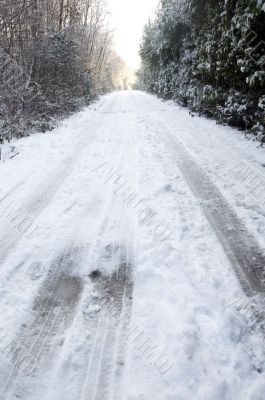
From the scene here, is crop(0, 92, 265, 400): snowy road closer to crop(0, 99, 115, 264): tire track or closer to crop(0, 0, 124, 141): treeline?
crop(0, 99, 115, 264): tire track

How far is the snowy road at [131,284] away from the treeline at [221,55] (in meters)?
3.39

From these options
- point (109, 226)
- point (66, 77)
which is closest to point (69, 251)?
point (109, 226)

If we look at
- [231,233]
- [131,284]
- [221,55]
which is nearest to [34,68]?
[221,55]

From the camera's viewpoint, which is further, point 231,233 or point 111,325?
point 231,233

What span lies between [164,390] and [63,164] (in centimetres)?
551

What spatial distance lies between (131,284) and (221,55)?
9491 millimetres

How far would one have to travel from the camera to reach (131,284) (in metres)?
3.34

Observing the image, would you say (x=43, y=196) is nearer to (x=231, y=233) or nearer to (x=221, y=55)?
(x=231, y=233)

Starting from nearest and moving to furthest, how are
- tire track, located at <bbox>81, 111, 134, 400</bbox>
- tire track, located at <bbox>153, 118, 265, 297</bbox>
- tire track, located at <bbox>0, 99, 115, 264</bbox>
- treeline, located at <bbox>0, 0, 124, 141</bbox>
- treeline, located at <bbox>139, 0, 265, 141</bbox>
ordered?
1. tire track, located at <bbox>81, 111, 134, 400</bbox>
2. tire track, located at <bbox>153, 118, 265, 297</bbox>
3. tire track, located at <bbox>0, 99, 115, 264</bbox>
4. treeline, located at <bbox>139, 0, 265, 141</bbox>
5. treeline, located at <bbox>0, 0, 124, 141</bbox>

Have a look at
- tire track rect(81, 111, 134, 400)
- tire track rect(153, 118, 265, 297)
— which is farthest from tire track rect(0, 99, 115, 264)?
tire track rect(153, 118, 265, 297)

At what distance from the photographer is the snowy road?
2.40 meters

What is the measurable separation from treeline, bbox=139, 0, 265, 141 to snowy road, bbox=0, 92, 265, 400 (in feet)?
11.1

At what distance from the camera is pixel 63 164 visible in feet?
23.7

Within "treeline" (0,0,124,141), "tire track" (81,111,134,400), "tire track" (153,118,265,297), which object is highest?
"treeline" (0,0,124,141)
